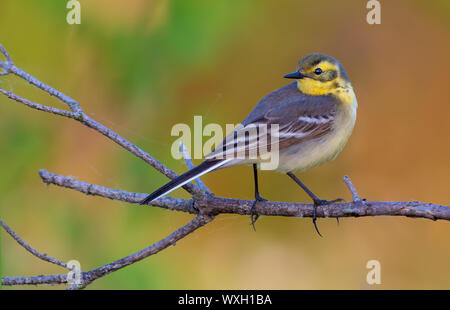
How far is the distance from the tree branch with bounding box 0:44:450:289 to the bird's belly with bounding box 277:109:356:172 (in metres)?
0.41

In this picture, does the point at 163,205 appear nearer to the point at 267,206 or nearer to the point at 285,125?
the point at 267,206

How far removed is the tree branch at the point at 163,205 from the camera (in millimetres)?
1980

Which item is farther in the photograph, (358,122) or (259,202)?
(358,122)

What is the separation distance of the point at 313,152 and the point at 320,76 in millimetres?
489

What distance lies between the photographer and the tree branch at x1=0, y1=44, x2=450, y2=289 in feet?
6.50

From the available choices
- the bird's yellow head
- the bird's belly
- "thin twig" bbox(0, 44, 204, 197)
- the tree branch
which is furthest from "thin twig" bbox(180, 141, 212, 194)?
the bird's yellow head

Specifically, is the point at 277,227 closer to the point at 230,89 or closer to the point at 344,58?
the point at 230,89

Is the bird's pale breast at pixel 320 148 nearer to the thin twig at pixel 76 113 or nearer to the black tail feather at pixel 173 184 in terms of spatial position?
the black tail feather at pixel 173 184

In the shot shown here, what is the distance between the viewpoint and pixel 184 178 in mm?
2166

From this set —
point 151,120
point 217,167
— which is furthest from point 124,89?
point 217,167

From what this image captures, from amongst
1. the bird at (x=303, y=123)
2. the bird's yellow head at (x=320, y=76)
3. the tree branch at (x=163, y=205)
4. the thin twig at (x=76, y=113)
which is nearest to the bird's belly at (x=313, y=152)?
the bird at (x=303, y=123)

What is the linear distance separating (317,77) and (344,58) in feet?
2.02

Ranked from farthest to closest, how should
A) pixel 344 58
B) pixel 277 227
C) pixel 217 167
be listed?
pixel 344 58
pixel 277 227
pixel 217 167

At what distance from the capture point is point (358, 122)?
3.66 meters
